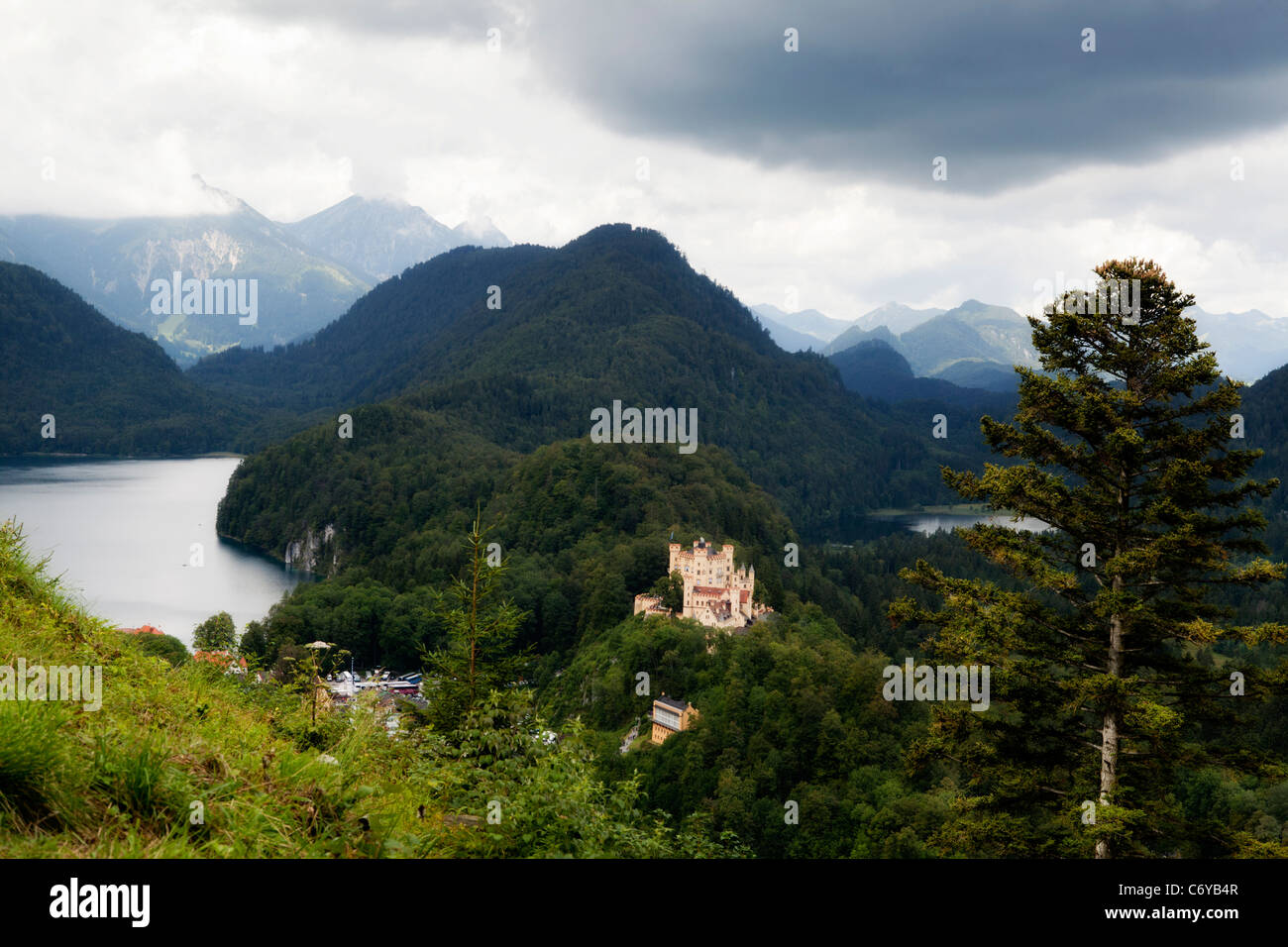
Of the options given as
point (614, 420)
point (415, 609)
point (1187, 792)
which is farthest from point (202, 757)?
point (614, 420)

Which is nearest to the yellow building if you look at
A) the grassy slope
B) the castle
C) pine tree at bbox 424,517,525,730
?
the castle

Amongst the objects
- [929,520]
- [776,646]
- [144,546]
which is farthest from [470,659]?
[929,520]

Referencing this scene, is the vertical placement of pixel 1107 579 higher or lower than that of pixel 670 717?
higher

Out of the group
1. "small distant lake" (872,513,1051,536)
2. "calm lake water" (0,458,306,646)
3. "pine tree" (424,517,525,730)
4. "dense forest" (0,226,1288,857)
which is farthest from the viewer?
"small distant lake" (872,513,1051,536)

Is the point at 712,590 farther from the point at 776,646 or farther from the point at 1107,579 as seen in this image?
the point at 1107,579

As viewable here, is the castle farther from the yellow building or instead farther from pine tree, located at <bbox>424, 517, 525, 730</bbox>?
pine tree, located at <bbox>424, 517, 525, 730</bbox>
